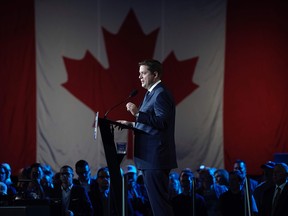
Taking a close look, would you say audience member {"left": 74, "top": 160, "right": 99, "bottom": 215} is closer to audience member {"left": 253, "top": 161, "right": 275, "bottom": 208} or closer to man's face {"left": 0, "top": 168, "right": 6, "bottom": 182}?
man's face {"left": 0, "top": 168, "right": 6, "bottom": 182}

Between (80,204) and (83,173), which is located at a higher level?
(83,173)

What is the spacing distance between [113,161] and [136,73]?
6064 mm

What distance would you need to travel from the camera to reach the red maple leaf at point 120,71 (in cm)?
1020

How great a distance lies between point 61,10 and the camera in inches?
401

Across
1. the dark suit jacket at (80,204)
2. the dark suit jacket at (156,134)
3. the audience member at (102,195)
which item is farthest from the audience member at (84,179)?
the dark suit jacket at (156,134)

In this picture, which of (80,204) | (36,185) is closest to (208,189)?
(80,204)

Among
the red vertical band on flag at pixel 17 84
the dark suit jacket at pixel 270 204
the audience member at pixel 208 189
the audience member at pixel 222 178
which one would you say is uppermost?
the red vertical band on flag at pixel 17 84

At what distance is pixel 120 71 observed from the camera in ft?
33.7

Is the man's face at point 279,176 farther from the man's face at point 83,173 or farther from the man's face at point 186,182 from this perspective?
→ the man's face at point 83,173

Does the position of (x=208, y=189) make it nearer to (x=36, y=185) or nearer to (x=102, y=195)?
(x=102, y=195)

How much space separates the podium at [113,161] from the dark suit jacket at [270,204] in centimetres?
286

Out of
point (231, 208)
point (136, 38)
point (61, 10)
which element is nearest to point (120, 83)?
point (136, 38)

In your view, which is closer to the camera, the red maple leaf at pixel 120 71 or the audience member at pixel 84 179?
the audience member at pixel 84 179

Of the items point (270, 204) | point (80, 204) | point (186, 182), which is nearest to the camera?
point (80, 204)
